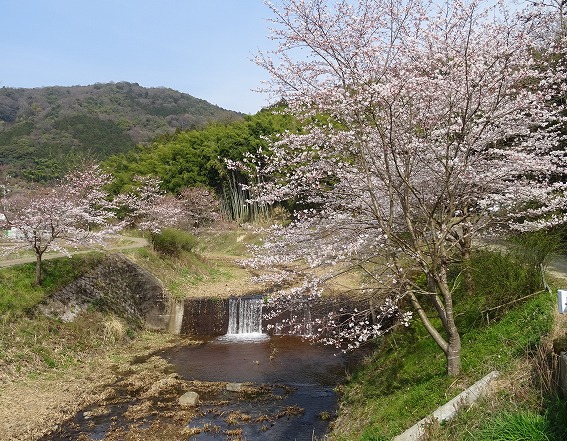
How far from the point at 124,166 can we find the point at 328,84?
125 feet

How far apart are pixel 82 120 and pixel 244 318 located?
66.9m

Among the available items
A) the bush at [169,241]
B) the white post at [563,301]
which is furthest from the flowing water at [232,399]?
the bush at [169,241]

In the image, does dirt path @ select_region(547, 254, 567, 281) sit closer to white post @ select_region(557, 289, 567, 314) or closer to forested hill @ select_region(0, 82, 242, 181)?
white post @ select_region(557, 289, 567, 314)

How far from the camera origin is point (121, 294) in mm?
16297

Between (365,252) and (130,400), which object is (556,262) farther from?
(130,400)

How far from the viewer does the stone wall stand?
567 inches

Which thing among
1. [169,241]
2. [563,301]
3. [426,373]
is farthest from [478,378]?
[169,241]

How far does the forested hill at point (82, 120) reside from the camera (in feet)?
175

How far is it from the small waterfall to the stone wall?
2436 mm

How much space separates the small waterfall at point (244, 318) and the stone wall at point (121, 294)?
244cm

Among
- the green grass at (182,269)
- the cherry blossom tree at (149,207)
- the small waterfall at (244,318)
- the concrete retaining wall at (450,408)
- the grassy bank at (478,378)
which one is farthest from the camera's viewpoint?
the cherry blossom tree at (149,207)

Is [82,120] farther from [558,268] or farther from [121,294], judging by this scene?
[558,268]

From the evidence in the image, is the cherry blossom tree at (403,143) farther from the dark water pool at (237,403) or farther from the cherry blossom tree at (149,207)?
the cherry blossom tree at (149,207)

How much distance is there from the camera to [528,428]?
3871 millimetres
